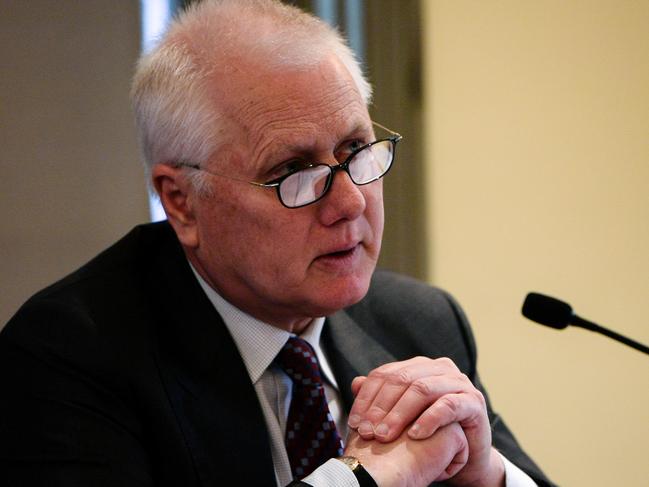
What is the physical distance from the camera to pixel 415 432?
1.50m

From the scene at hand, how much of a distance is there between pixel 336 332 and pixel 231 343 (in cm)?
28

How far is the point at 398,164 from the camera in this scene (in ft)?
10.3

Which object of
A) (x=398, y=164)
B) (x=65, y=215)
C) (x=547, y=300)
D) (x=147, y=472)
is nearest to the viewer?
(x=147, y=472)

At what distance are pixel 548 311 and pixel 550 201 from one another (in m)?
1.72

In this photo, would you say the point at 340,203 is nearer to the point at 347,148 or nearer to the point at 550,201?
the point at 347,148

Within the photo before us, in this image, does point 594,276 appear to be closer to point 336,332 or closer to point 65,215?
point 336,332

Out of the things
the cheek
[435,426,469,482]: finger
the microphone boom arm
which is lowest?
[435,426,469,482]: finger

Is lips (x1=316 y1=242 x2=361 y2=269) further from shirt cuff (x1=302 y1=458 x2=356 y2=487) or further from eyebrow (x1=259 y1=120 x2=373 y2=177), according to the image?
shirt cuff (x1=302 y1=458 x2=356 y2=487)

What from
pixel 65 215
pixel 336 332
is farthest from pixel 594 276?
pixel 65 215

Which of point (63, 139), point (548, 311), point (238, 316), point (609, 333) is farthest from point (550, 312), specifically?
point (63, 139)

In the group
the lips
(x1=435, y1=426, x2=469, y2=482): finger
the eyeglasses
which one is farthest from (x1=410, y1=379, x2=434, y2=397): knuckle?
the eyeglasses

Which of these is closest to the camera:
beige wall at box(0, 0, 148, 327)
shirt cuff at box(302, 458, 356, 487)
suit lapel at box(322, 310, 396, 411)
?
shirt cuff at box(302, 458, 356, 487)

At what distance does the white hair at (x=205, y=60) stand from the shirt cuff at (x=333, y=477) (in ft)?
1.90

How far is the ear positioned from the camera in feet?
5.43
